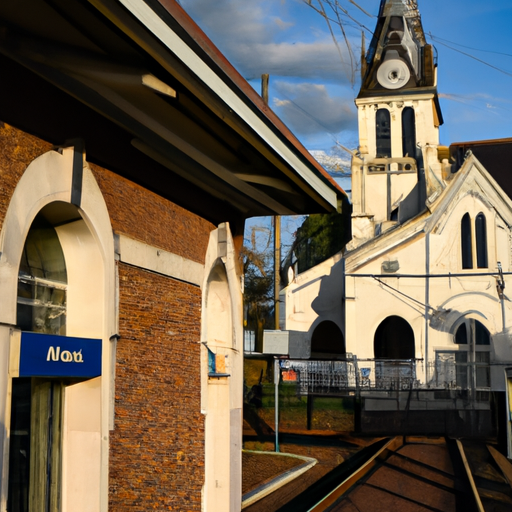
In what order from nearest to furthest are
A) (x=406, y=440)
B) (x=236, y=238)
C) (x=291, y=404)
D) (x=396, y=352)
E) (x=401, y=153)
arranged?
(x=236, y=238) < (x=406, y=440) < (x=291, y=404) < (x=396, y=352) < (x=401, y=153)

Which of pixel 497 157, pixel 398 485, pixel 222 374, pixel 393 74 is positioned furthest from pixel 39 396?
pixel 393 74

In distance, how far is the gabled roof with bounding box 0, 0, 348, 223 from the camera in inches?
241

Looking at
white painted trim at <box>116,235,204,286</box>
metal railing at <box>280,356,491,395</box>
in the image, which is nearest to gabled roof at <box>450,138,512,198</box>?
metal railing at <box>280,356,491,395</box>

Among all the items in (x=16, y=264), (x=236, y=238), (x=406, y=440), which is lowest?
(x=406, y=440)

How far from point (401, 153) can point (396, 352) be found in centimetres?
1271

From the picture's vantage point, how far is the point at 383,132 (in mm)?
47500

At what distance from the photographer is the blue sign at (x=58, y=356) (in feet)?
22.2

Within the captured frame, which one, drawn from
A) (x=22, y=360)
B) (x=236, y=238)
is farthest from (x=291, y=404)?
(x=22, y=360)

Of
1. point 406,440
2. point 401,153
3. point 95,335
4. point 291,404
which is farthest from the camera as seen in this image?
point 401,153

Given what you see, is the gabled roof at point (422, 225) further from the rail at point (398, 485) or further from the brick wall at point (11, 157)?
the brick wall at point (11, 157)

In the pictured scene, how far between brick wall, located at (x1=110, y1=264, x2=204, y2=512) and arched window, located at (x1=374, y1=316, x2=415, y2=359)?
31590 mm

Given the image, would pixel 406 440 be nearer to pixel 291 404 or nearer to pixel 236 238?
pixel 291 404

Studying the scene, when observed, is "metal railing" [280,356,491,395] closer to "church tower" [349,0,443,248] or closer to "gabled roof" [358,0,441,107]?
"church tower" [349,0,443,248]

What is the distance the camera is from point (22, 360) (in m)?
6.69
